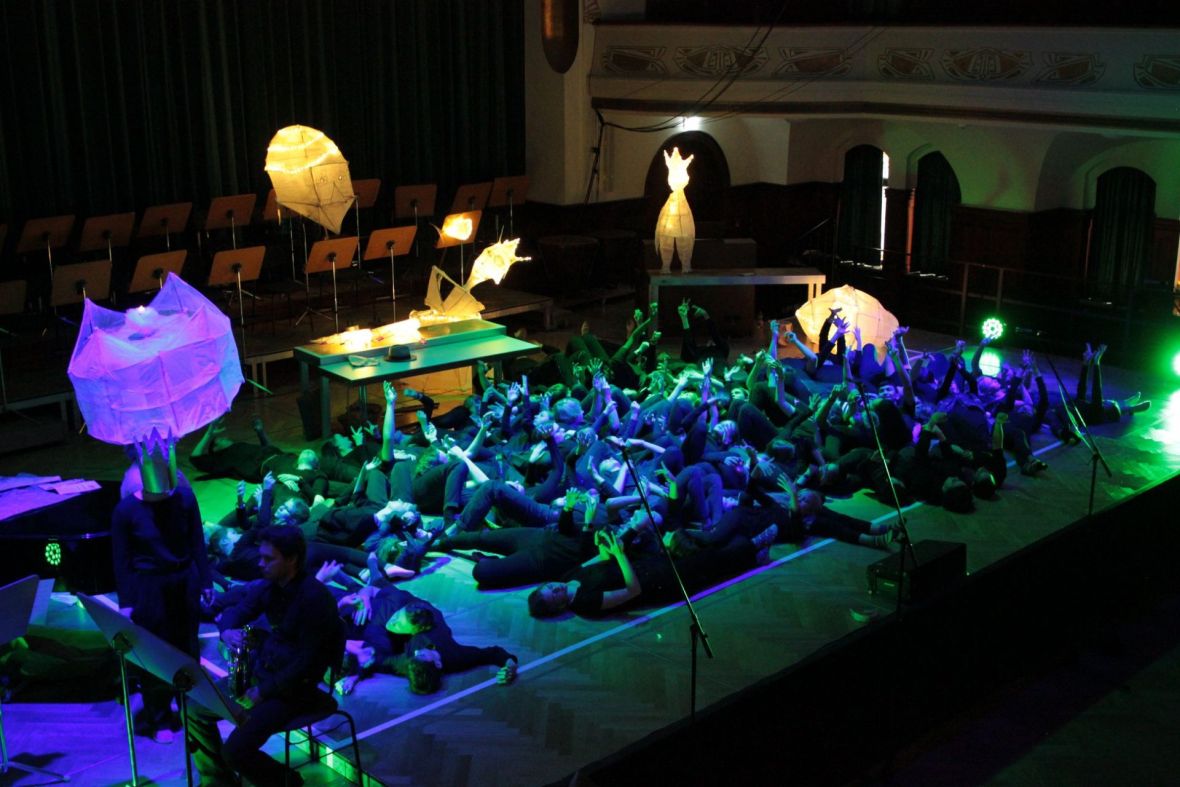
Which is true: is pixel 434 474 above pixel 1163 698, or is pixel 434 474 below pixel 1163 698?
above

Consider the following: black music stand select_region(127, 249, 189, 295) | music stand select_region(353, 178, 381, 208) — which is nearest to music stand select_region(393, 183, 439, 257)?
music stand select_region(353, 178, 381, 208)

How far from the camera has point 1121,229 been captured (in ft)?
46.1

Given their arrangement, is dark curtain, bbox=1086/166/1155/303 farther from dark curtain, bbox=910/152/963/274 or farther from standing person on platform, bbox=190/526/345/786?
standing person on platform, bbox=190/526/345/786

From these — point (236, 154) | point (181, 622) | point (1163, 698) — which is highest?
point (236, 154)

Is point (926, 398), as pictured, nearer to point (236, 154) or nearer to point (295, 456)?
point (295, 456)

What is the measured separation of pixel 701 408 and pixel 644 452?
24.2 inches

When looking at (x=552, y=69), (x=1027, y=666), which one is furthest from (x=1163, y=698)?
(x=552, y=69)

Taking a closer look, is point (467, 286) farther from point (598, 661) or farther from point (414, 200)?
point (598, 661)

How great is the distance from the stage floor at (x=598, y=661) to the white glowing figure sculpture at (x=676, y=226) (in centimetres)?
454

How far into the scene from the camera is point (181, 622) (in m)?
5.94

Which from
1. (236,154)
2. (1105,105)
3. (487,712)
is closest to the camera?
(487,712)

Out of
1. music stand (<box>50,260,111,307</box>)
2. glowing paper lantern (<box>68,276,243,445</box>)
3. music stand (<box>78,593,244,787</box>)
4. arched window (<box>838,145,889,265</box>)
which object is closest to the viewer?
music stand (<box>78,593,244,787</box>)

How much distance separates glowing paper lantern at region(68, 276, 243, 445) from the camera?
6.05 meters

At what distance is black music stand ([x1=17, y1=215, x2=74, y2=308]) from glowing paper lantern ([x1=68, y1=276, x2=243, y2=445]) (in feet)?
16.4
